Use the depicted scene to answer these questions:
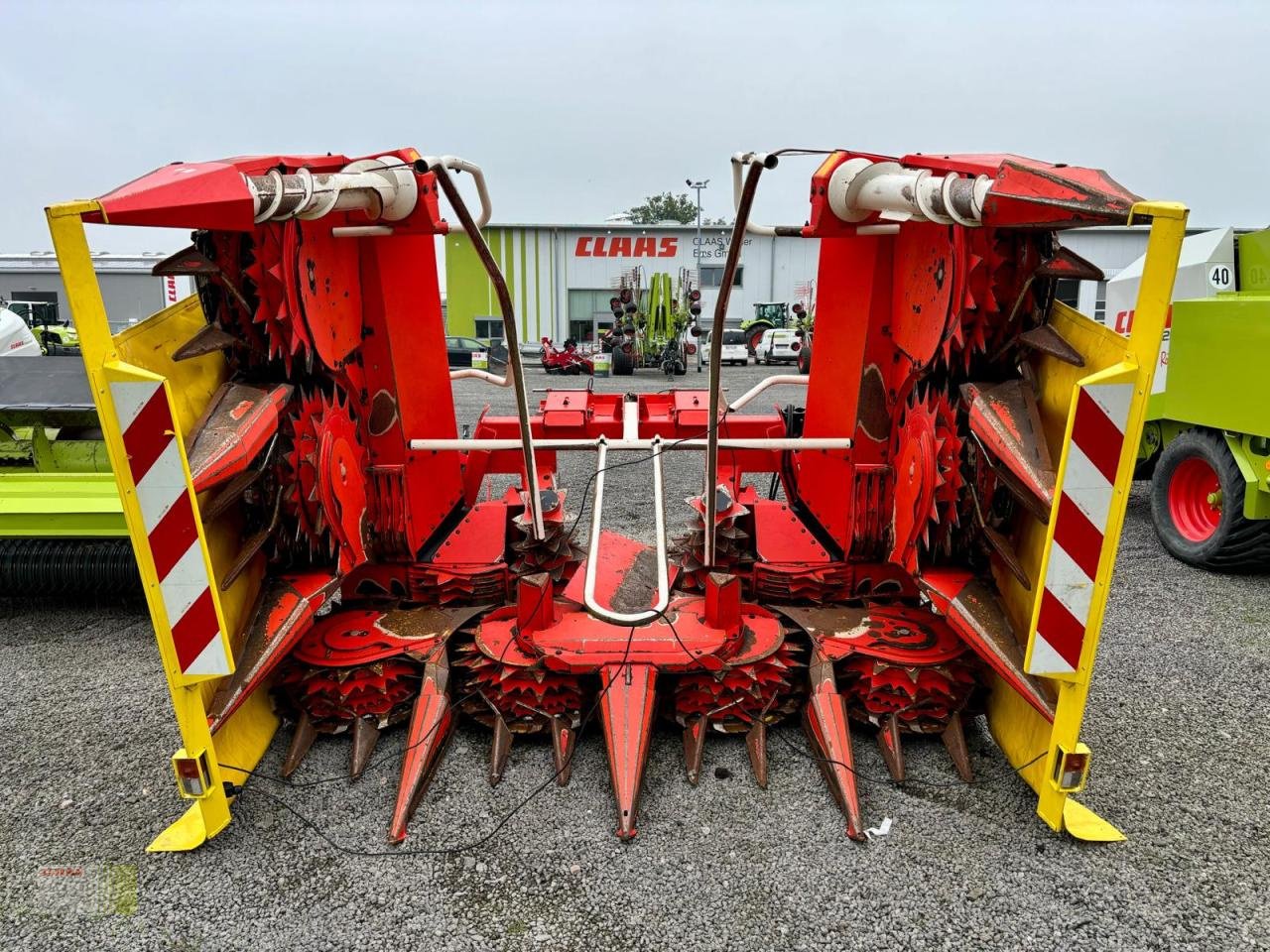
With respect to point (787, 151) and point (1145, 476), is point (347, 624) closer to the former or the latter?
point (787, 151)

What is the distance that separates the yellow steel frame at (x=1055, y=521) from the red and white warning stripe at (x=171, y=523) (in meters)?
2.35

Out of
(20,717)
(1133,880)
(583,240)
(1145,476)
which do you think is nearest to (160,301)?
A: (583,240)

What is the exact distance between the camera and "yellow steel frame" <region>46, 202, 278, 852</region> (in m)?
1.99

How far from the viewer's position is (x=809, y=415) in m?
3.89

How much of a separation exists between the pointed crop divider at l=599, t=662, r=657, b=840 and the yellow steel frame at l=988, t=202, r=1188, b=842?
1214mm

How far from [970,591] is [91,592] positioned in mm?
4537

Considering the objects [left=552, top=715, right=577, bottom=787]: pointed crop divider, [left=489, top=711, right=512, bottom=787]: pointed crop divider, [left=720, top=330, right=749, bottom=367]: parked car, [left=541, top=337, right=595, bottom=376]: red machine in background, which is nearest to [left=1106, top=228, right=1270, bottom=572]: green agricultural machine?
[left=552, top=715, right=577, bottom=787]: pointed crop divider

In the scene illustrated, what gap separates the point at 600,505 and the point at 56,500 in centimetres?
321

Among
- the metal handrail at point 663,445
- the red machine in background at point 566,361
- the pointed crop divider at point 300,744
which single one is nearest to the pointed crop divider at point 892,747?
the metal handrail at point 663,445

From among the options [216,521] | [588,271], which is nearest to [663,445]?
[216,521]

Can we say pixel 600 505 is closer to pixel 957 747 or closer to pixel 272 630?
pixel 272 630

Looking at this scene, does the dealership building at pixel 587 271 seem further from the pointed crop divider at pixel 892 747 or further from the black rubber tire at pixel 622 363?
the pointed crop divider at pixel 892 747

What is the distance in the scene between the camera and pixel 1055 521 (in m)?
2.28

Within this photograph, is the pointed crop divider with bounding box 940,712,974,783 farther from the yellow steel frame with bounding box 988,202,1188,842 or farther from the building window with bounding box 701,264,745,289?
the building window with bounding box 701,264,745,289
